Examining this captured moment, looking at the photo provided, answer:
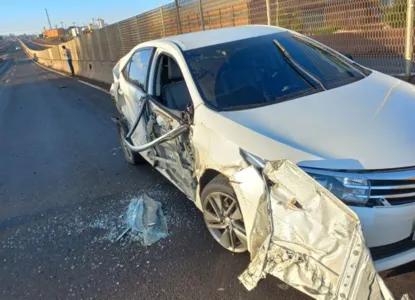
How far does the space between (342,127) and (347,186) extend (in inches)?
20.6

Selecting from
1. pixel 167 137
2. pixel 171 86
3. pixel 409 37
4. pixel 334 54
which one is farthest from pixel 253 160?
pixel 409 37

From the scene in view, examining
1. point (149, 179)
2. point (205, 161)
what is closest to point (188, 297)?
point (205, 161)

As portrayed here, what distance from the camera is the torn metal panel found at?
1930 mm

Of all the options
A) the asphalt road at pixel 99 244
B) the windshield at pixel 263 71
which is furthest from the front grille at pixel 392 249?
the windshield at pixel 263 71

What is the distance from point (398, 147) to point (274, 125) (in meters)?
0.81

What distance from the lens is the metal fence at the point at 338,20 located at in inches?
219

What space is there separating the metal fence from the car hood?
2792mm

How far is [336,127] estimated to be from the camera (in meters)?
2.56

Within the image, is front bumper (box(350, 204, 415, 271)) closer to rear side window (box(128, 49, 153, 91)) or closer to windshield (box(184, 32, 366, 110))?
windshield (box(184, 32, 366, 110))

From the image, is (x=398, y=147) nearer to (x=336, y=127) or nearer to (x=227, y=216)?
(x=336, y=127)

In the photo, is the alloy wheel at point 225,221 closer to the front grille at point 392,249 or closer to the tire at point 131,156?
the front grille at point 392,249

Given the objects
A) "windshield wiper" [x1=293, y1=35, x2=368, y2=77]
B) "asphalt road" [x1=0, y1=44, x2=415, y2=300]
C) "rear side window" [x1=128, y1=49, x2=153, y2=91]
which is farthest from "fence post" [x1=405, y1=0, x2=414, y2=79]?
"asphalt road" [x1=0, y1=44, x2=415, y2=300]

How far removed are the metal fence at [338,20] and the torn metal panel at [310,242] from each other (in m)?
4.16

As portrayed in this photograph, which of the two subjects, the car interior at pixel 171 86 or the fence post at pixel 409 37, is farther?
the fence post at pixel 409 37
